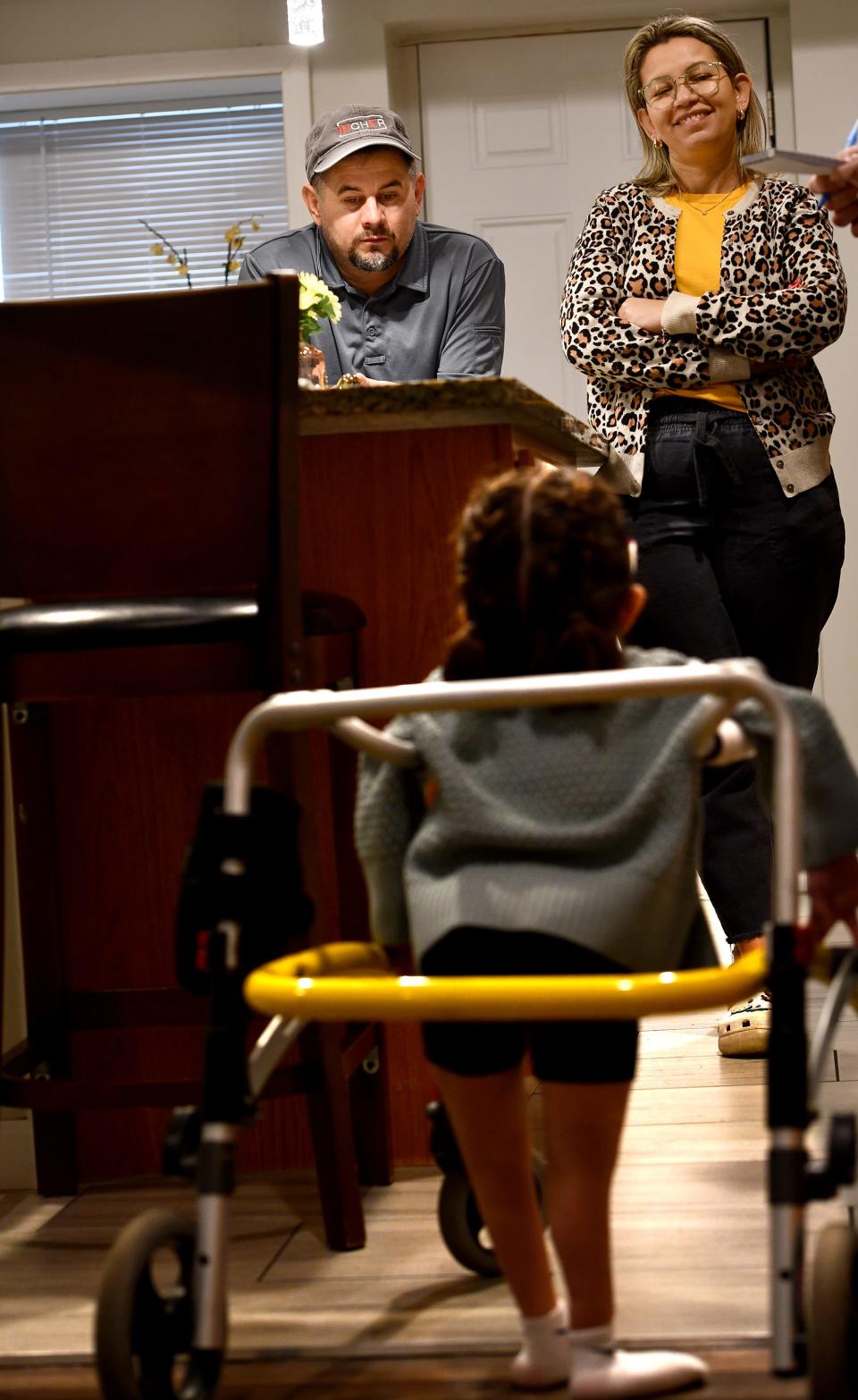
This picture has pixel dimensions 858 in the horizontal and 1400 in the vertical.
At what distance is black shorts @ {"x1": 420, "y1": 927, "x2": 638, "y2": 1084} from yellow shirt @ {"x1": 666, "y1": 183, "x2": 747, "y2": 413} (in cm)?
157

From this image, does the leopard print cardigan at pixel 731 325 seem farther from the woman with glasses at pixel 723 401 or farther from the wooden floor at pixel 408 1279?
the wooden floor at pixel 408 1279

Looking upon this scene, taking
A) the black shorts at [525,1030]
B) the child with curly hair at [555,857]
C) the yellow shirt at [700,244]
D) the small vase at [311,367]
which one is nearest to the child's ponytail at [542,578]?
the child with curly hair at [555,857]

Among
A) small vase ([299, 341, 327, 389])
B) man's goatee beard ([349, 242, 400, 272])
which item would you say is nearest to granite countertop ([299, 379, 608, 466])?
small vase ([299, 341, 327, 389])

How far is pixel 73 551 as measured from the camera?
1.80 m

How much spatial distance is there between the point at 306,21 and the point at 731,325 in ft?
6.05

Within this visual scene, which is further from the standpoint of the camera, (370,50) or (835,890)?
(370,50)

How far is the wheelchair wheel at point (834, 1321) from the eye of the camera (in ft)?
3.67

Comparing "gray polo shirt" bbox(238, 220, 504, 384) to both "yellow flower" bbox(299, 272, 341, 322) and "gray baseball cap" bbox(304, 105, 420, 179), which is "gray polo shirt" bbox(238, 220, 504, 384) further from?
"yellow flower" bbox(299, 272, 341, 322)

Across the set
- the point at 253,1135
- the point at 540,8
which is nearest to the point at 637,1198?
the point at 253,1135

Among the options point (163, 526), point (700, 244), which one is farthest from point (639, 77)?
point (163, 526)

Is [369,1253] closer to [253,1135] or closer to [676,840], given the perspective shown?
[253,1135]

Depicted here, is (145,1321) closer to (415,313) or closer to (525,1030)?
(525,1030)

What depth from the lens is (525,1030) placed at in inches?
54.9

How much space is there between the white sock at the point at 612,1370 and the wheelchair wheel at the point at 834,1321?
23cm
